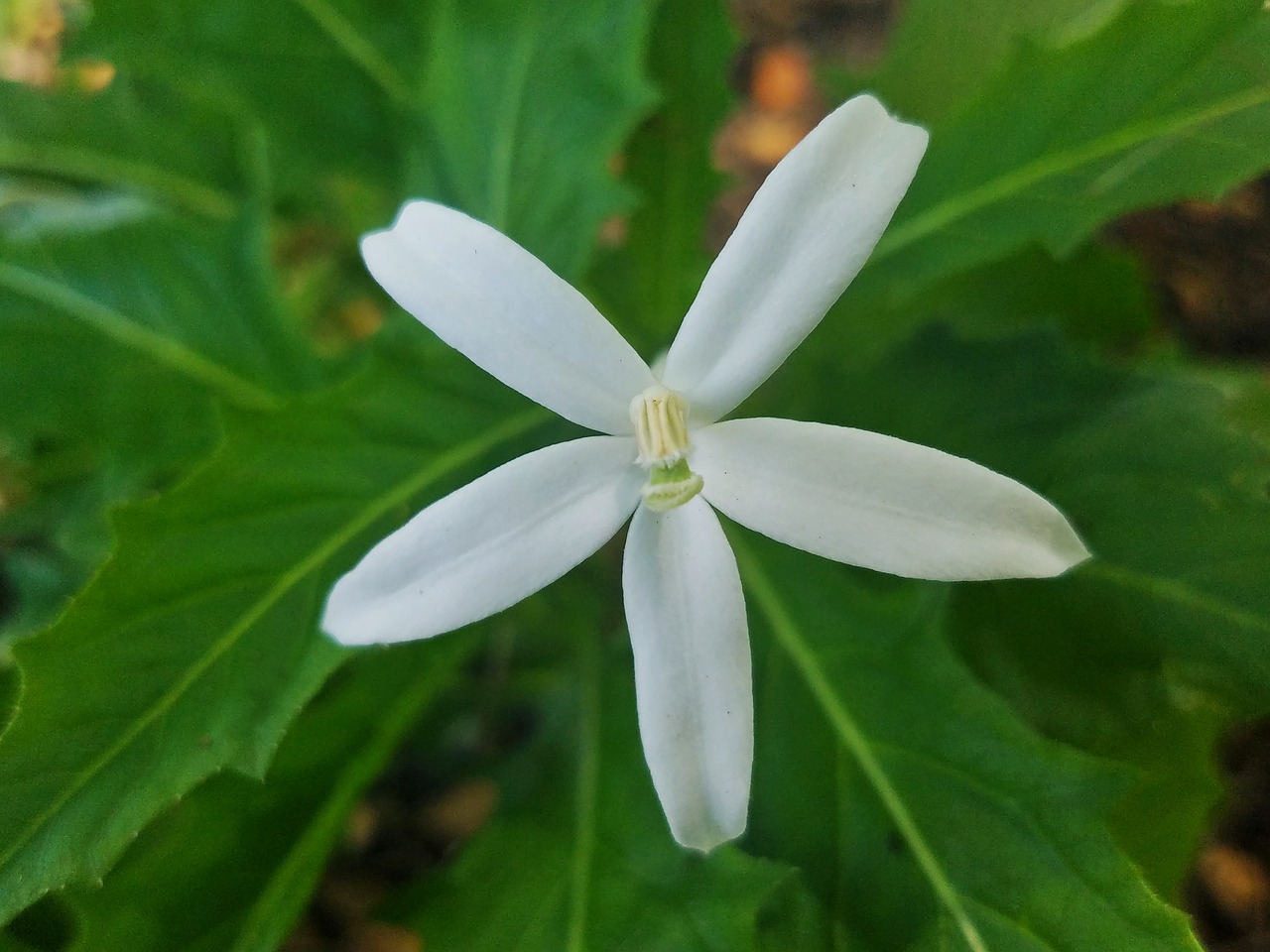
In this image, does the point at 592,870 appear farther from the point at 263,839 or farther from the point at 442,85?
the point at 442,85

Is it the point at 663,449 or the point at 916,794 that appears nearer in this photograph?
the point at 663,449

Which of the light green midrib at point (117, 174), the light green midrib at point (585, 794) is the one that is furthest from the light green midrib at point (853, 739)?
the light green midrib at point (117, 174)

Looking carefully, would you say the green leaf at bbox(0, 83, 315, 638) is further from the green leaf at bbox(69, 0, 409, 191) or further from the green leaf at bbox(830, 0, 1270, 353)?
the green leaf at bbox(830, 0, 1270, 353)

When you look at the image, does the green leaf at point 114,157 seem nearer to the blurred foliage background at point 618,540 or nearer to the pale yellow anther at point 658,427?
the blurred foliage background at point 618,540

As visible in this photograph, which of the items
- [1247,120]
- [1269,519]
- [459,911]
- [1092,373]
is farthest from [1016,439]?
[459,911]

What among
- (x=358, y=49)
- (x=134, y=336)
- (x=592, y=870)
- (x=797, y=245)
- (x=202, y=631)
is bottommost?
(x=592, y=870)

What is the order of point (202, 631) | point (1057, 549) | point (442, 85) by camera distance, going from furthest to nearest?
point (442, 85) < point (202, 631) < point (1057, 549)

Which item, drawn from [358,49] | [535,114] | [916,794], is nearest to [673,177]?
[535,114]
